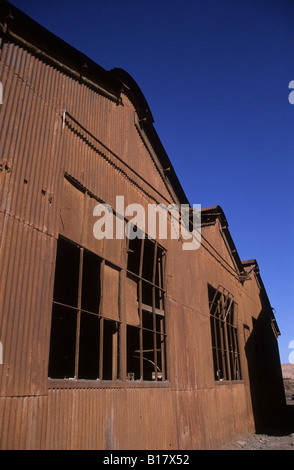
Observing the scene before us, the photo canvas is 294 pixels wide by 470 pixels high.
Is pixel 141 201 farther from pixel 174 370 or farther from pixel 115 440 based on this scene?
pixel 115 440

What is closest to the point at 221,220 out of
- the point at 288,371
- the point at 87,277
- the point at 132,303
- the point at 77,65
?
the point at 132,303

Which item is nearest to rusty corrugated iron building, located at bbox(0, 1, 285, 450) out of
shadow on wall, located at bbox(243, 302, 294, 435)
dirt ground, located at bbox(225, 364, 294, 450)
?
dirt ground, located at bbox(225, 364, 294, 450)

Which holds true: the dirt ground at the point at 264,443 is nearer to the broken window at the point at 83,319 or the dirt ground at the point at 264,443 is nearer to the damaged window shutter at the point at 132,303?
the broken window at the point at 83,319

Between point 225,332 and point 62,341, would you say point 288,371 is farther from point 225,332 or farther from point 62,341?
point 62,341

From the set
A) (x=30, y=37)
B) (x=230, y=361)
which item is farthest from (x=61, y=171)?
(x=230, y=361)

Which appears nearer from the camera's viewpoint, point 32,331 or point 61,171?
point 32,331

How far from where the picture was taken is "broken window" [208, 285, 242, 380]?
12.9 m

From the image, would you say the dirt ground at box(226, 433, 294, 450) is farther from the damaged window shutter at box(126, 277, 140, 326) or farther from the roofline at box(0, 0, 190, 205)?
the roofline at box(0, 0, 190, 205)

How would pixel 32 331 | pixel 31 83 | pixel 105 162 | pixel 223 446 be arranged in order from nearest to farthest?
pixel 32 331, pixel 31 83, pixel 105 162, pixel 223 446

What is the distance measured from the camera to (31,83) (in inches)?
221

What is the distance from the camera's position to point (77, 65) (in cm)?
695

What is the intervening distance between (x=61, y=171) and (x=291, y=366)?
3394 inches

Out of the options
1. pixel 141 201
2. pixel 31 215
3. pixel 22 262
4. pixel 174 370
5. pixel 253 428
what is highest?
pixel 141 201

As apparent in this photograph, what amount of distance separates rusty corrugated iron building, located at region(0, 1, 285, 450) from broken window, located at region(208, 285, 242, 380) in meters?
0.49
